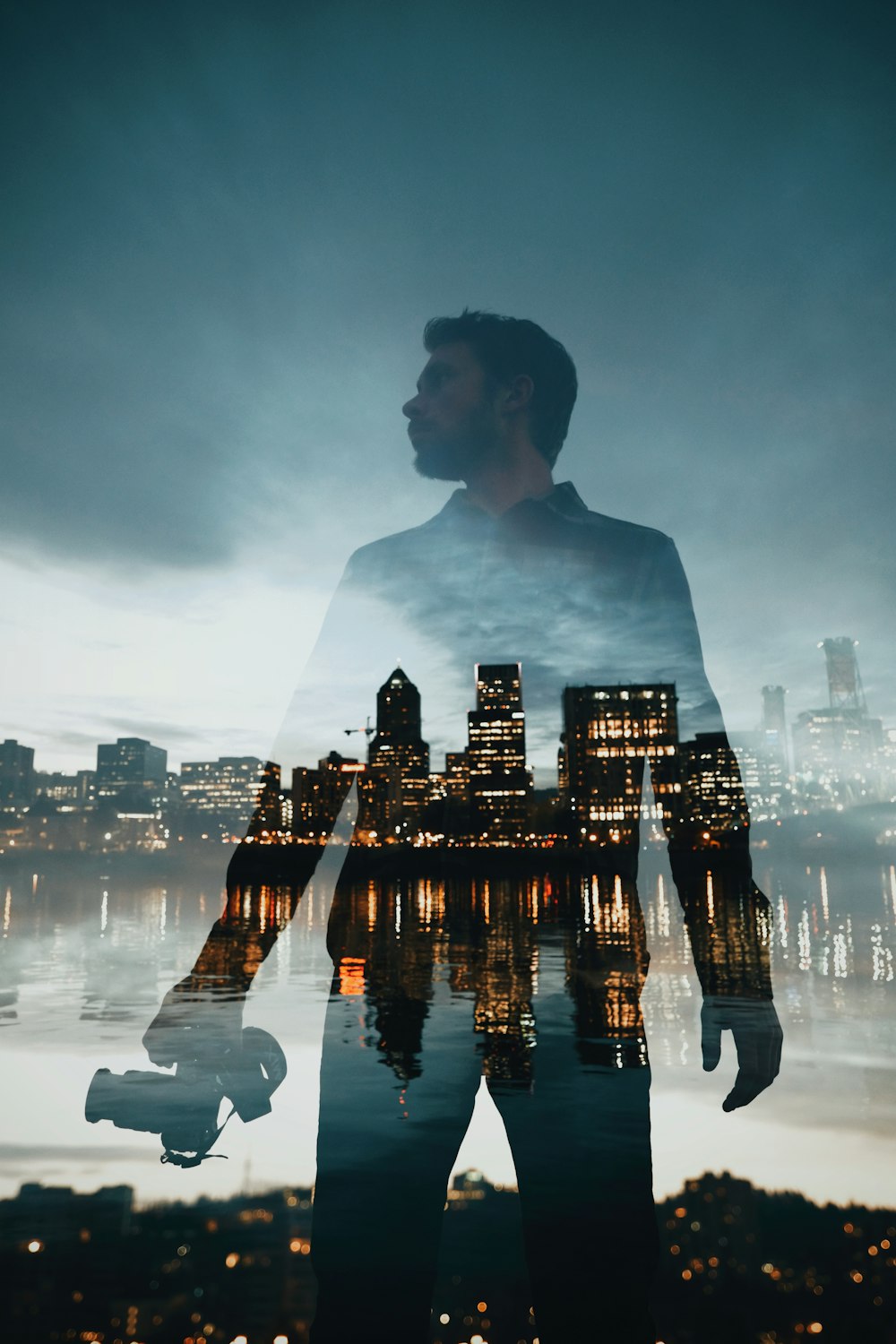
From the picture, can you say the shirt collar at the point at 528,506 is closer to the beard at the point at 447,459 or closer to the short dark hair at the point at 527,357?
the beard at the point at 447,459

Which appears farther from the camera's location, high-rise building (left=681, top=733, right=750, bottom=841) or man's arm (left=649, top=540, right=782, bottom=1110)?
high-rise building (left=681, top=733, right=750, bottom=841)

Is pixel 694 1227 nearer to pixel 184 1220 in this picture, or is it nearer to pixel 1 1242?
pixel 184 1220

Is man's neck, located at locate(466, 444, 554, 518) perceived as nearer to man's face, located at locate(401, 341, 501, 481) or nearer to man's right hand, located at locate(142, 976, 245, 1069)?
man's face, located at locate(401, 341, 501, 481)

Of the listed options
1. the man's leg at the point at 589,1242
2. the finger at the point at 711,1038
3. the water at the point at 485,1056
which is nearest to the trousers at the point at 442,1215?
the man's leg at the point at 589,1242

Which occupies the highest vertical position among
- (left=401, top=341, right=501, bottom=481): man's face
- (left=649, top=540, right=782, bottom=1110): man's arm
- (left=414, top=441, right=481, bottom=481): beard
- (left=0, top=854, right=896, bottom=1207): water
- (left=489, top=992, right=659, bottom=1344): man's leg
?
(left=401, top=341, right=501, bottom=481): man's face

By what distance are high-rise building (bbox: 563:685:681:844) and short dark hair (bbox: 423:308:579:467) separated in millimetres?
921

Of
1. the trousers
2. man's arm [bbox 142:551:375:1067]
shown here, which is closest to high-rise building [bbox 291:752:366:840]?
man's arm [bbox 142:551:375:1067]

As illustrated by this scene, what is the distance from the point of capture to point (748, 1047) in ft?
9.51

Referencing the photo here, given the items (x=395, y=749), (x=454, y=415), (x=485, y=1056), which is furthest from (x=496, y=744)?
(x=485, y=1056)

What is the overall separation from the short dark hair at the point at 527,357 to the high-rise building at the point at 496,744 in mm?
844

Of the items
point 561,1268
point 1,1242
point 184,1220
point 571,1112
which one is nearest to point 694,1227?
point 571,1112

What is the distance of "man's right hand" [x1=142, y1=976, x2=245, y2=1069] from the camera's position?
1.98 m

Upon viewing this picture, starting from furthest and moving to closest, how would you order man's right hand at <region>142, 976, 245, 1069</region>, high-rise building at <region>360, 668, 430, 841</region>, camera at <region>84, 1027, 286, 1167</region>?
high-rise building at <region>360, 668, 430, 841</region> → camera at <region>84, 1027, 286, 1167</region> → man's right hand at <region>142, 976, 245, 1069</region>

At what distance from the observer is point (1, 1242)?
630 centimetres
